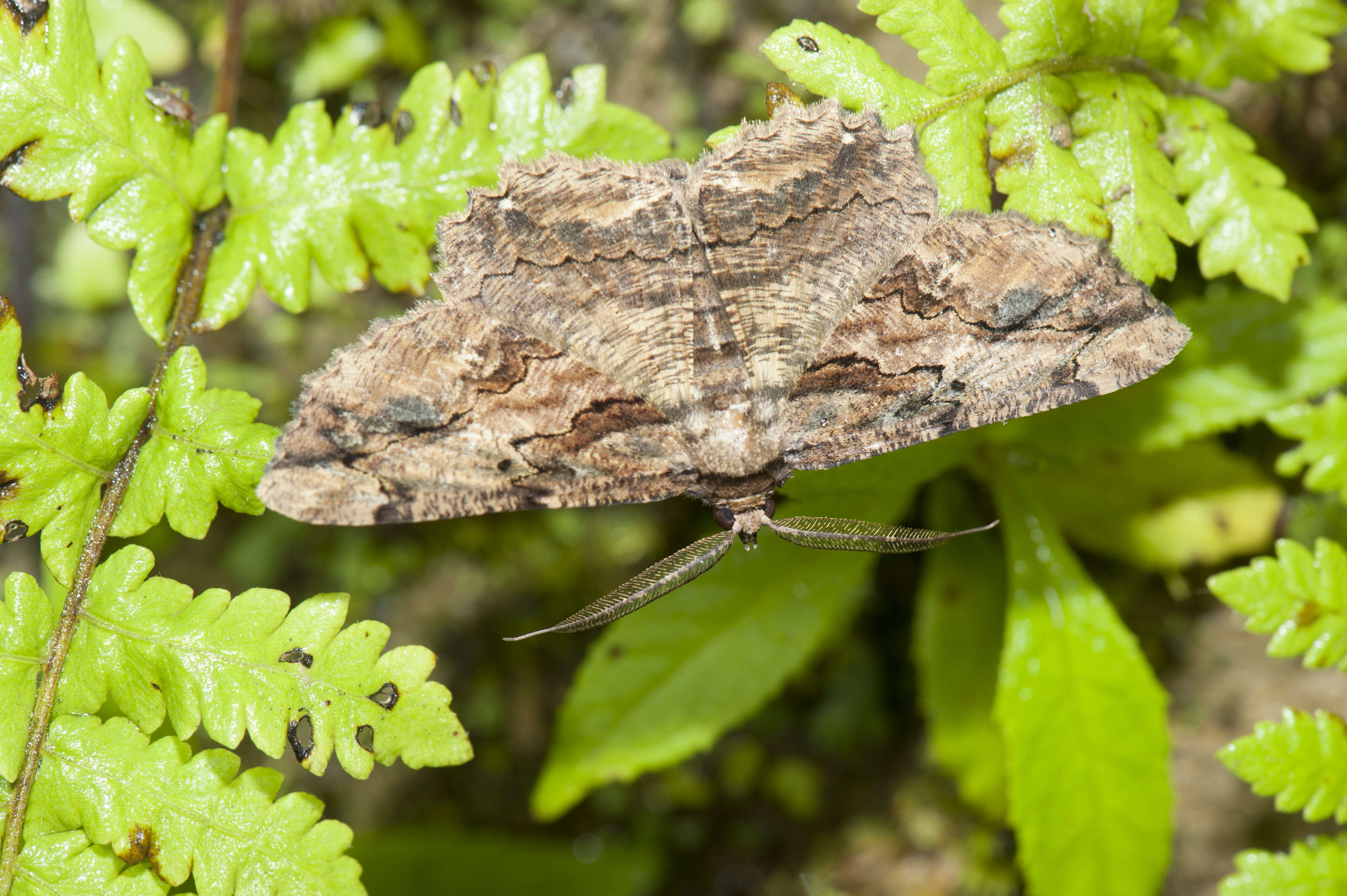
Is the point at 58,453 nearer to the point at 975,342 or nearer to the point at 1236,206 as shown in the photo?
the point at 975,342

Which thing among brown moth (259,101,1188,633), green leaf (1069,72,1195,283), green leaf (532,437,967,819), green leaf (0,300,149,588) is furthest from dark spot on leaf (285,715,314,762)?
green leaf (1069,72,1195,283)

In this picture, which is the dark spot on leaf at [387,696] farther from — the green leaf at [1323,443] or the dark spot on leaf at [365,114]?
the green leaf at [1323,443]

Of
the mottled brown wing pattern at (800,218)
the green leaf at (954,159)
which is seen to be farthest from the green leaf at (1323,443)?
the mottled brown wing pattern at (800,218)

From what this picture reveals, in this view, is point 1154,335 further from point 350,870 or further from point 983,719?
point 350,870

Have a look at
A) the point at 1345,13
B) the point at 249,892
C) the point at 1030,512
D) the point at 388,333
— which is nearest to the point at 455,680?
the point at 249,892

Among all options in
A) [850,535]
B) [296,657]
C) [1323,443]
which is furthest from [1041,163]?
[296,657]

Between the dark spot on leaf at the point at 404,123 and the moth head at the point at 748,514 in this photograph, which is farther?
the dark spot on leaf at the point at 404,123
